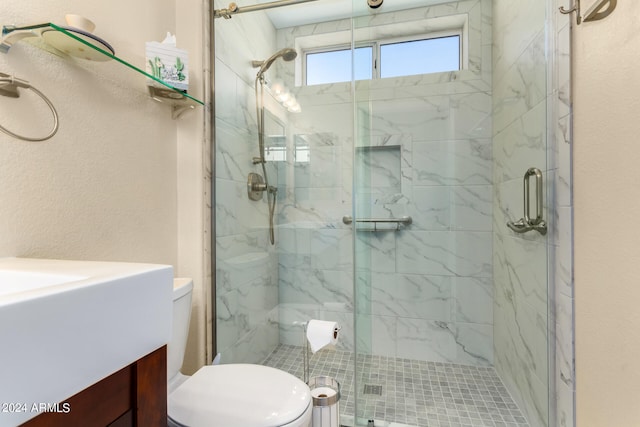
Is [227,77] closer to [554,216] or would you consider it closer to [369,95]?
[369,95]

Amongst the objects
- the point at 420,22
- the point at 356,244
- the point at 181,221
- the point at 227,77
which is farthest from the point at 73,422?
the point at 420,22

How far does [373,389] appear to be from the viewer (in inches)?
67.8

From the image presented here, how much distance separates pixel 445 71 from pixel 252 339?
2131mm

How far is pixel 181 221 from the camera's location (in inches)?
62.6

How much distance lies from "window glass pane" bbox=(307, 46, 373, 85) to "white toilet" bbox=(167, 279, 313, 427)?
1578mm

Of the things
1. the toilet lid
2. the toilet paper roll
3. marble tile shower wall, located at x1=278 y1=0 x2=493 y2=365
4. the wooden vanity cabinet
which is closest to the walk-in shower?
marble tile shower wall, located at x1=278 y1=0 x2=493 y2=365

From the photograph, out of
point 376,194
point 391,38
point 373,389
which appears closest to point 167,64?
point 376,194

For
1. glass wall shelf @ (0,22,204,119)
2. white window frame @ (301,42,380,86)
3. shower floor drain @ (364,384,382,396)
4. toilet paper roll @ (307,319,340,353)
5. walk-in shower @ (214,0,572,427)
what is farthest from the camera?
white window frame @ (301,42,380,86)

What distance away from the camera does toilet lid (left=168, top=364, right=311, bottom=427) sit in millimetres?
959

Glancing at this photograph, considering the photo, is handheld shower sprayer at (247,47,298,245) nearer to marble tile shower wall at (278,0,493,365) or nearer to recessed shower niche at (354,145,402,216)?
marble tile shower wall at (278,0,493,365)

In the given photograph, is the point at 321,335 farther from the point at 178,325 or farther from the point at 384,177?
the point at 384,177

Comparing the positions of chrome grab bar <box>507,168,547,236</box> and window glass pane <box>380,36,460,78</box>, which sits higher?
window glass pane <box>380,36,460,78</box>

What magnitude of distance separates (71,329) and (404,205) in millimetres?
1951

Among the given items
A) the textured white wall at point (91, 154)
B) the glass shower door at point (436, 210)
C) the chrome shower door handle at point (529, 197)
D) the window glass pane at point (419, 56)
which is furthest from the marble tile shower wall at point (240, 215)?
the chrome shower door handle at point (529, 197)
